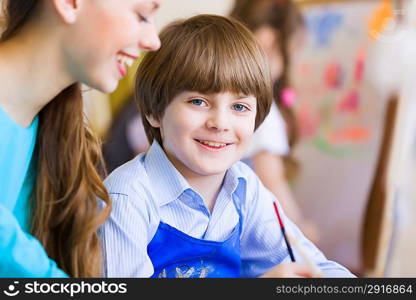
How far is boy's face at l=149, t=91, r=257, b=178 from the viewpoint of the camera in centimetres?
86

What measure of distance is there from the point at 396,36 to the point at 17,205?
70.3 inches

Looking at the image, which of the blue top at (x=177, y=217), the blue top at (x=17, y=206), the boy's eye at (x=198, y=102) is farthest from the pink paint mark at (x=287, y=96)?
the blue top at (x=17, y=206)

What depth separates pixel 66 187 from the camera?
811mm

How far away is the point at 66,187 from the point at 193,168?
0.17 meters

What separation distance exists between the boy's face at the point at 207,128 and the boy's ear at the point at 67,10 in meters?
0.20

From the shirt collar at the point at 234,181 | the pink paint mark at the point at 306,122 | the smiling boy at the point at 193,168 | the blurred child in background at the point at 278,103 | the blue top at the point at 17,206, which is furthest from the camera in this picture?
the pink paint mark at the point at 306,122

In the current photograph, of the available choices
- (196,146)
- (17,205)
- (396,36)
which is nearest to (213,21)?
(196,146)

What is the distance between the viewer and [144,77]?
92cm

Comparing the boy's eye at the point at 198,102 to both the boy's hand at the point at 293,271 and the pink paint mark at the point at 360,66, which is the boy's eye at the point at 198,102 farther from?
the pink paint mark at the point at 360,66

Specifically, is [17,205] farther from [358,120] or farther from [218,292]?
[358,120]

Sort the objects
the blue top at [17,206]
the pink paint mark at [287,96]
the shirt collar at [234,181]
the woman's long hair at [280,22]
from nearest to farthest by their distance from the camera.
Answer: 1. the blue top at [17,206]
2. the shirt collar at [234,181]
3. the woman's long hair at [280,22]
4. the pink paint mark at [287,96]

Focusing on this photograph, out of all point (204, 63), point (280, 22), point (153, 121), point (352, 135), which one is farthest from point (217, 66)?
point (352, 135)

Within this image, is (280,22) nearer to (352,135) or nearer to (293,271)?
(352,135)

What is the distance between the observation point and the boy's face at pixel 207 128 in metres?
0.86
